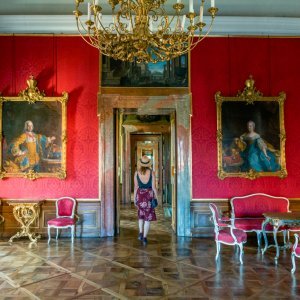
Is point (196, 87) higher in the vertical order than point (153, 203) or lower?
higher

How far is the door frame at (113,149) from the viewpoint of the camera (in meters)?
7.28

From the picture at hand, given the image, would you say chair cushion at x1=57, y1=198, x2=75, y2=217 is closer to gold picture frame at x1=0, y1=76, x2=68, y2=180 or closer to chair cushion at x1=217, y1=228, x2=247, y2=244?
gold picture frame at x1=0, y1=76, x2=68, y2=180

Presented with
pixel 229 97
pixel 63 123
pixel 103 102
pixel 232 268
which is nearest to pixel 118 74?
pixel 103 102

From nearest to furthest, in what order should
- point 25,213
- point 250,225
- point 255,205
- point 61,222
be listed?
1. point 250,225
2. point 61,222
3. point 25,213
4. point 255,205

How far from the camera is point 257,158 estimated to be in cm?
727

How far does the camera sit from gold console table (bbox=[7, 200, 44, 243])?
667cm

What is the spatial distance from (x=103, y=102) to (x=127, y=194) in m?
6.63

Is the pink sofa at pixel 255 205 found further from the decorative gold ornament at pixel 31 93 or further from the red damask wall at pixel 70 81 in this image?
the decorative gold ornament at pixel 31 93

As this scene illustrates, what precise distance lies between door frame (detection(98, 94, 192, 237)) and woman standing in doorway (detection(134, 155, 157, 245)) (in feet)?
2.61

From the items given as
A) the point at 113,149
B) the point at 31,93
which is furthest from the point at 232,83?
the point at 31,93

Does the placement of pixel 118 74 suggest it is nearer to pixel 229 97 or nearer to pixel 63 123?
pixel 63 123

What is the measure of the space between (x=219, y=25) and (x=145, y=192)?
151 inches

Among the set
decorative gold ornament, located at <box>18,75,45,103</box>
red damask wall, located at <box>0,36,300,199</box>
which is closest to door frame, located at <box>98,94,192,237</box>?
red damask wall, located at <box>0,36,300,199</box>

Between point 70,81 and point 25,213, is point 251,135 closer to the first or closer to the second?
point 70,81
